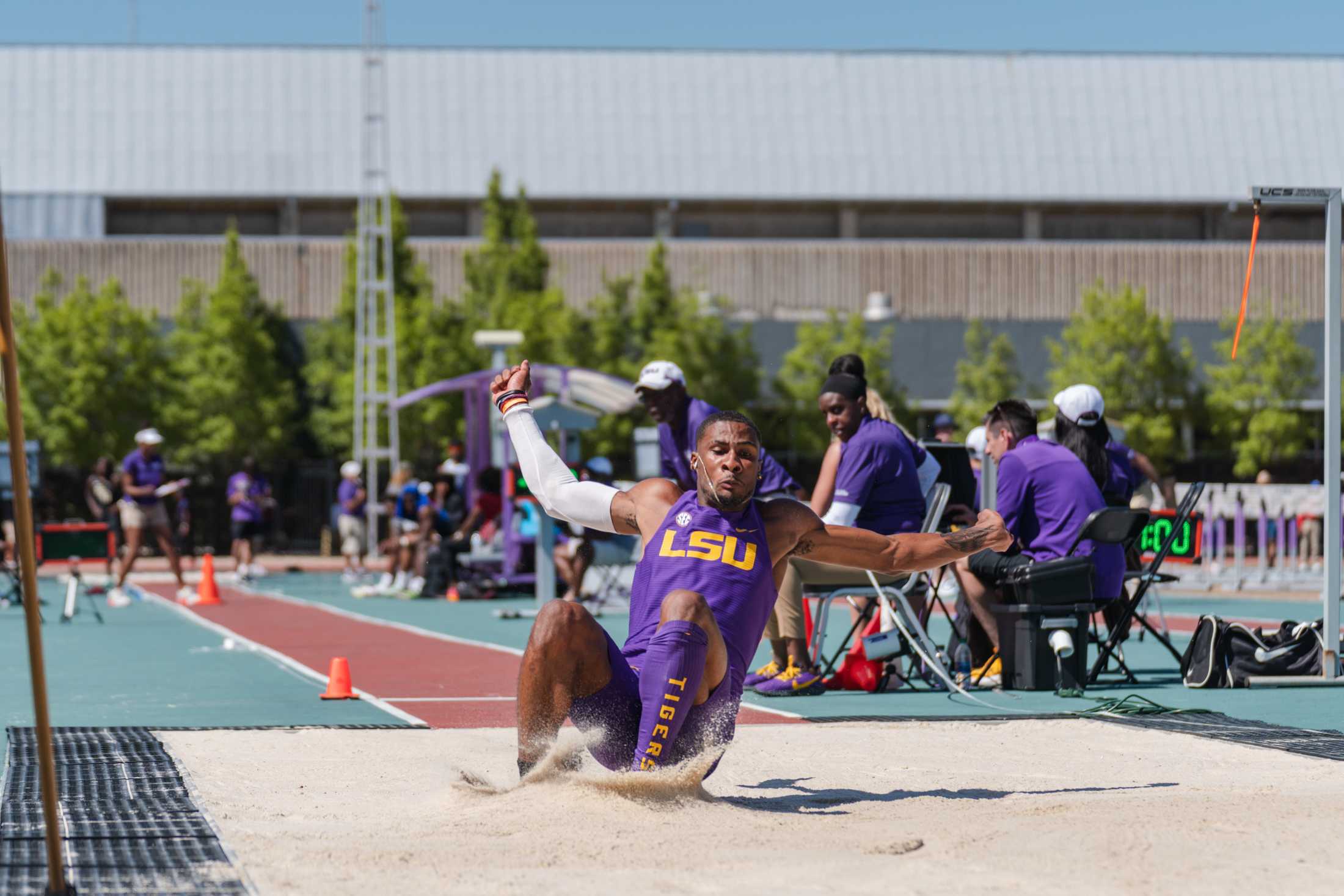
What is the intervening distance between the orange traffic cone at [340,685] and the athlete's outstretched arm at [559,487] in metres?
3.91

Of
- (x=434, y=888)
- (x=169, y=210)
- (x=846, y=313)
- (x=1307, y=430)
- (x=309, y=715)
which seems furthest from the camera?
(x=169, y=210)

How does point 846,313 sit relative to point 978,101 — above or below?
below

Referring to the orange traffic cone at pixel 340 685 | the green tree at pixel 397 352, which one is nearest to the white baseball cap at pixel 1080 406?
the orange traffic cone at pixel 340 685

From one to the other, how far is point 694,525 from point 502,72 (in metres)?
49.5

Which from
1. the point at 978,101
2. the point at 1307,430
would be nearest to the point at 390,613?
the point at 1307,430

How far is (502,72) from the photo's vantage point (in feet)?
177

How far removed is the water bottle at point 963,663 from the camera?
10.7 metres

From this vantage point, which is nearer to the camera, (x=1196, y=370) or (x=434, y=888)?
(x=434, y=888)

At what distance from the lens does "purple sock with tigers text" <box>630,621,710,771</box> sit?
562cm

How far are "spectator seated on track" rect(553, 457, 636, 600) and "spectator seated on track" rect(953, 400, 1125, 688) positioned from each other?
7591mm

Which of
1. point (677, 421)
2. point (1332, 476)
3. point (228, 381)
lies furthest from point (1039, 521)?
point (228, 381)

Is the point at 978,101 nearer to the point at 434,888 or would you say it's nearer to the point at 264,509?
the point at 264,509

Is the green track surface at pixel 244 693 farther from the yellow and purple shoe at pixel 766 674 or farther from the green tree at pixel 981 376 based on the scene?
the green tree at pixel 981 376

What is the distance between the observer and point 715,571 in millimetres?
5871
